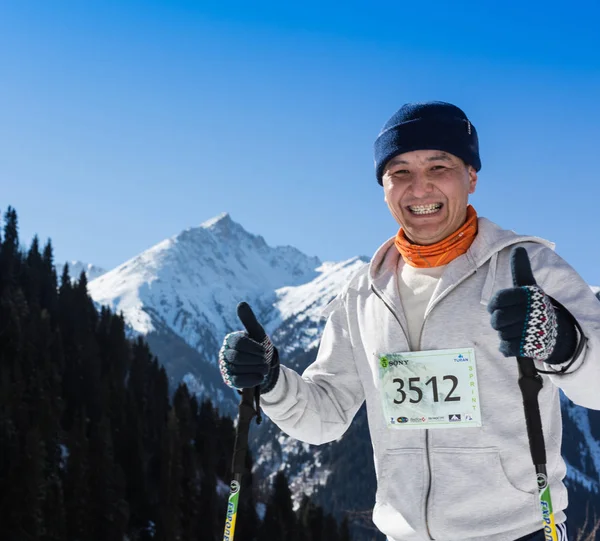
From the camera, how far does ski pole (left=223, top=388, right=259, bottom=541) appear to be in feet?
12.8

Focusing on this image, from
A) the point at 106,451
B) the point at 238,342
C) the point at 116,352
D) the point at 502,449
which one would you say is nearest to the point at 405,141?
the point at 238,342

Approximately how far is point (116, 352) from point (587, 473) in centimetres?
14334

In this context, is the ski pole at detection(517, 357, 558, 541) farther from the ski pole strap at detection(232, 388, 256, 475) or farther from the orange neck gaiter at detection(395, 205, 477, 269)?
the ski pole strap at detection(232, 388, 256, 475)

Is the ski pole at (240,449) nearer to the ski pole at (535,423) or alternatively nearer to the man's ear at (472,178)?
the ski pole at (535,423)

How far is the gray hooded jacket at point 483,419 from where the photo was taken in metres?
3.36

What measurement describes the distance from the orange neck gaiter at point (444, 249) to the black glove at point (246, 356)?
3.18ft

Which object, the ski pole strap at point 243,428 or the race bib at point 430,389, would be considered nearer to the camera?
the race bib at point 430,389

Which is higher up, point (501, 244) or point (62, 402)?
point (62, 402)

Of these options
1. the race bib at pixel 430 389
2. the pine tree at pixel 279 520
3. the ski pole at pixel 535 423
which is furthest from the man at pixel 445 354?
the pine tree at pixel 279 520

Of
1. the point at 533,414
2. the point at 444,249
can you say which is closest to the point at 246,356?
the point at 444,249

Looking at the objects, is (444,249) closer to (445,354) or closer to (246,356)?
(445,354)

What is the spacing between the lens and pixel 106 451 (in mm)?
62469

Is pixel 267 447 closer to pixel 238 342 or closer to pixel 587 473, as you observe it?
pixel 587 473

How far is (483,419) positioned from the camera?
11.4 ft
